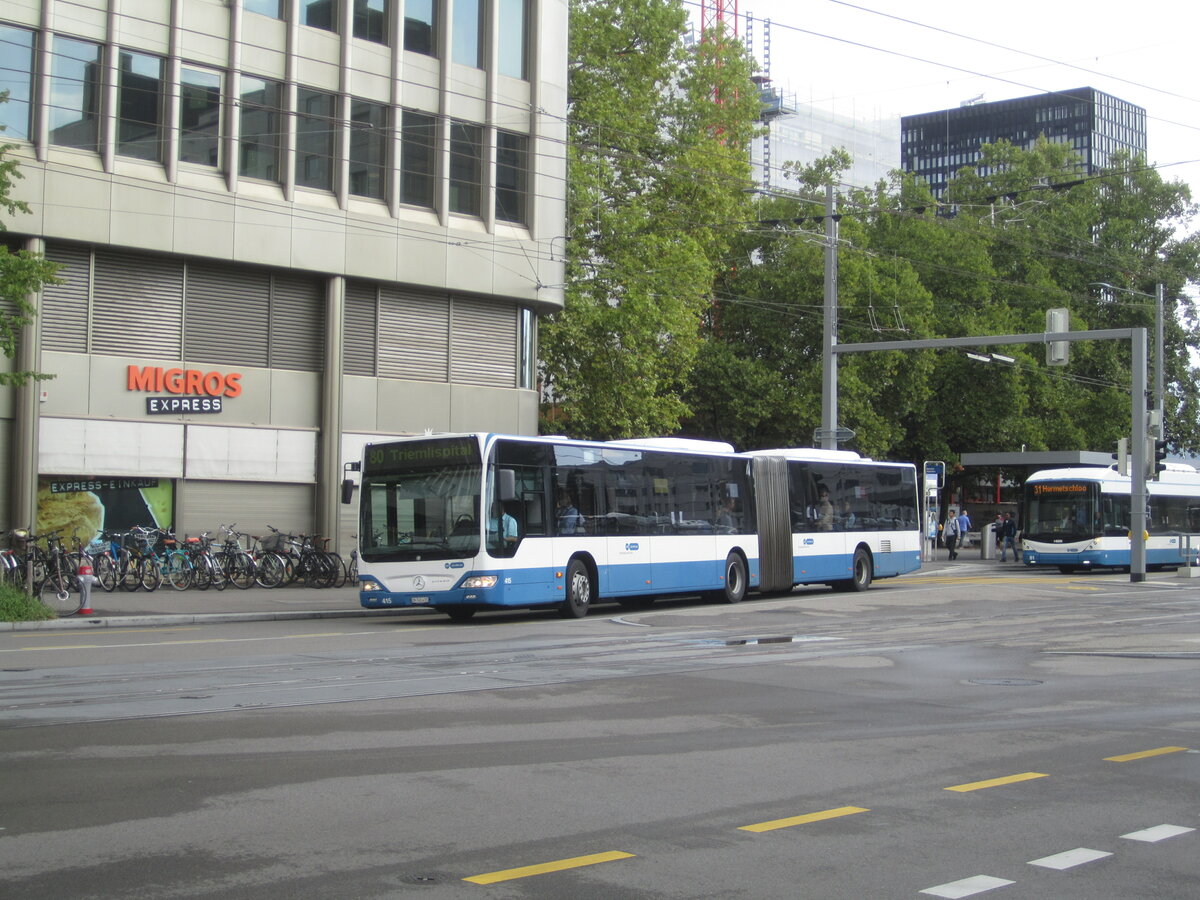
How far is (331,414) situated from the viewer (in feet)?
99.8

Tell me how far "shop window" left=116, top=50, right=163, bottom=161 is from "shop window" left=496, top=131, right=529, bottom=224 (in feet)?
26.4

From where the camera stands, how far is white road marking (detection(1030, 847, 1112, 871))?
6.16m

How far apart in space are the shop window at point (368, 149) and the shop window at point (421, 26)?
5.83 feet

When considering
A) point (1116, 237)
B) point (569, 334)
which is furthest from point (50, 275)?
point (1116, 237)

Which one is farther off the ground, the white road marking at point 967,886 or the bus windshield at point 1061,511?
the bus windshield at point 1061,511

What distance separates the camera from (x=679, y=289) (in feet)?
133

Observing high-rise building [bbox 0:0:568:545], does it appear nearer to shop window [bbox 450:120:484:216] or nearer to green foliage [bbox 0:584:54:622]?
shop window [bbox 450:120:484:216]

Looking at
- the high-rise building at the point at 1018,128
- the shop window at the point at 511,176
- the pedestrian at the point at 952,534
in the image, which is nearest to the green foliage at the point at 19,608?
the shop window at the point at 511,176

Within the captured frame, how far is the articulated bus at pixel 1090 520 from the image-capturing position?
4009 cm

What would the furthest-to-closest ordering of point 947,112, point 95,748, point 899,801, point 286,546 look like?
point 947,112 < point 286,546 < point 95,748 < point 899,801

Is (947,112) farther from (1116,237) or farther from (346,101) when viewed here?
(346,101)

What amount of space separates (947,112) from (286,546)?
153735 mm

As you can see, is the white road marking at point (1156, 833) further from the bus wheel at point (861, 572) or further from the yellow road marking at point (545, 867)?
the bus wheel at point (861, 572)

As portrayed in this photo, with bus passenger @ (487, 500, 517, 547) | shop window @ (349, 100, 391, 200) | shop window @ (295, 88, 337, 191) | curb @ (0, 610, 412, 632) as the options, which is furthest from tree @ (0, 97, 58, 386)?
shop window @ (349, 100, 391, 200)
